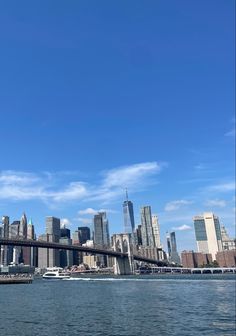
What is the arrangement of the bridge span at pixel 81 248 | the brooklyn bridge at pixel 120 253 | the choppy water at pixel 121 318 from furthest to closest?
the brooklyn bridge at pixel 120 253
the bridge span at pixel 81 248
the choppy water at pixel 121 318

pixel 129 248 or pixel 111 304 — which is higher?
pixel 129 248

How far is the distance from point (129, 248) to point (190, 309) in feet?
439

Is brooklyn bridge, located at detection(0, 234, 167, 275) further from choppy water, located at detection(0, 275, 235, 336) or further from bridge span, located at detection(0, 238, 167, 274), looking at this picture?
choppy water, located at detection(0, 275, 235, 336)

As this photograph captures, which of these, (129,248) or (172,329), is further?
(129,248)

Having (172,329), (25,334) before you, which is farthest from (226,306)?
→ (25,334)

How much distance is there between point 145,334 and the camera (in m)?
25.5

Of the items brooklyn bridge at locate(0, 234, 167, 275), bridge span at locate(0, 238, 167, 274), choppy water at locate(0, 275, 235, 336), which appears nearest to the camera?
choppy water at locate(0, 275, 235, 336)

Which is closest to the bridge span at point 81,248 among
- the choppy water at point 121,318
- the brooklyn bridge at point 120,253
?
the brooklyn bridge at point 120,253

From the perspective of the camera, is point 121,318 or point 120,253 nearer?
point 121,318

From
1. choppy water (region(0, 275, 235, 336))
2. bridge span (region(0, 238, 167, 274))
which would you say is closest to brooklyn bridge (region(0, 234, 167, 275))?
bridge span (region(0, 238, 167, 274))

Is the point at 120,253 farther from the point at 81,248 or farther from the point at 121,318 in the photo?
the point at 121,318

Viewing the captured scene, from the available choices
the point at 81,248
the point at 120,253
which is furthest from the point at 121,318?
the point at 120,253

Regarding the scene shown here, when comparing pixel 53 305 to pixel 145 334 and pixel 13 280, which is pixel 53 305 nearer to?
pixel 145 334

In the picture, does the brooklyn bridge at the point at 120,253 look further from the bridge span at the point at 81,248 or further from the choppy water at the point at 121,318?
the choppy water at the point at 121,318
